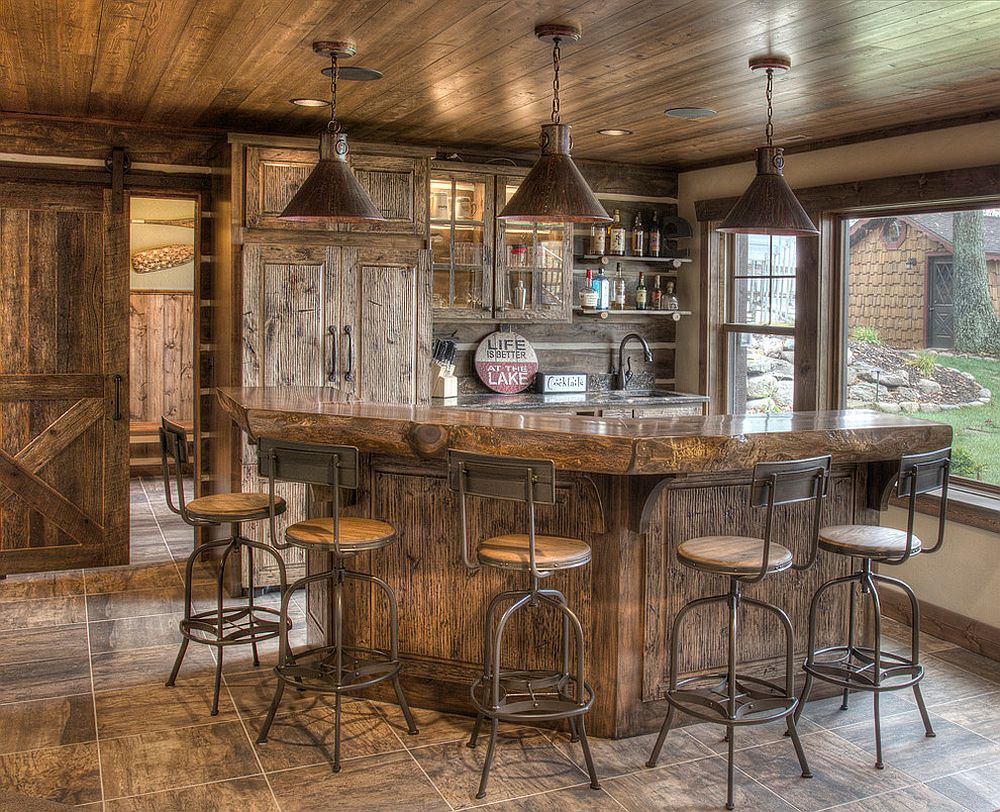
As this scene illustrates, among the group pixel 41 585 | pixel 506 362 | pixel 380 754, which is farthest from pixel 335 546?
pixel 506 362

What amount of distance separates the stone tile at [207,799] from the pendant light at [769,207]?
8.68 ft

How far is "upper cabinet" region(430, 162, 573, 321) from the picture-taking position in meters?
6.22

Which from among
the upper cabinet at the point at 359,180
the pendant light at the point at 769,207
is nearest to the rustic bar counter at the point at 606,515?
the pendant light at the point at 769,207

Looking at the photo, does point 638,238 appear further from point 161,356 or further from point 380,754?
point 161,356

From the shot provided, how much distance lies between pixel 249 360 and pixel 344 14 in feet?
7.74

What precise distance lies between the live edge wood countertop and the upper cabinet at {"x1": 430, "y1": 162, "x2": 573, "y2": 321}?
2.30 m

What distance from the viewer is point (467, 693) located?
3.90m

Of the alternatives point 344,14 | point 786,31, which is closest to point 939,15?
point 786,31

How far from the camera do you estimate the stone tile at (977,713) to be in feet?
12.8

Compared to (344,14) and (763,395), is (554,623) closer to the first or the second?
(344,14)

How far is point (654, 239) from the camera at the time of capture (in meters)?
6.94

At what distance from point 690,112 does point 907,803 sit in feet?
11.1

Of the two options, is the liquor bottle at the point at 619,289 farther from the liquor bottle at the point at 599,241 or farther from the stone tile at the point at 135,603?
the stone tile at the point at 135,603

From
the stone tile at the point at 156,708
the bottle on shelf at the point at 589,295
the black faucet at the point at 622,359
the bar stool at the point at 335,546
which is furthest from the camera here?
the black faucet at the point at 622,359
